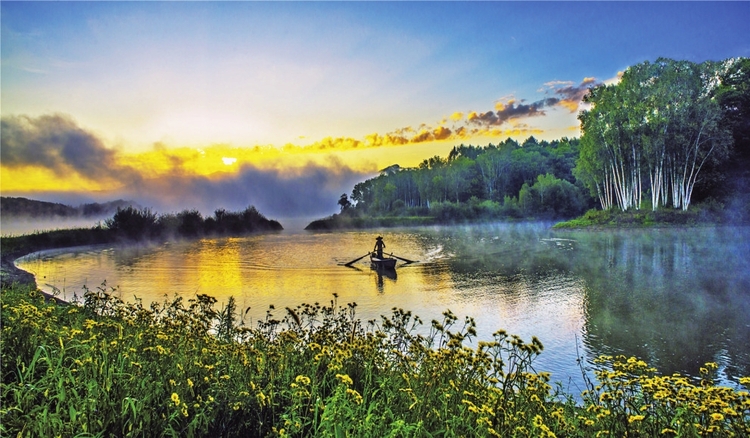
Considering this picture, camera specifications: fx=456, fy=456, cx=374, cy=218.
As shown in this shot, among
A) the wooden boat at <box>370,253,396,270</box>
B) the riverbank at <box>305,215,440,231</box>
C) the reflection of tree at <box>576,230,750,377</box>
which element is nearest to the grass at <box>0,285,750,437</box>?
the reflection of tree at <box>576,230,750,377</box>

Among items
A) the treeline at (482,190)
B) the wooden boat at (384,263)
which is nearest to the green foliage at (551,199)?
the treeline at (482,190)

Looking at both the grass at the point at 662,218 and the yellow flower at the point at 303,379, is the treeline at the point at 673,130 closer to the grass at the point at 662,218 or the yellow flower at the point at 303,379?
the grass at the point at 662,218

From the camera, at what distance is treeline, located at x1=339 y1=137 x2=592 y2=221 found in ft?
242

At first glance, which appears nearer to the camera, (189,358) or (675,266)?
(189,358)

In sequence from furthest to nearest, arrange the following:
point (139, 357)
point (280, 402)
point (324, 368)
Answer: point (324, 368) < point (139, 357) < point (280, 402)

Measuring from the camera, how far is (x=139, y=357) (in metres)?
4.08

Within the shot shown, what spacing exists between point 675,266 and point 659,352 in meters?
12.9

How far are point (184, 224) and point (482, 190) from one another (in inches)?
2365

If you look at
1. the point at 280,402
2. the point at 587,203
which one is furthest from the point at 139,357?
the point at 587,203

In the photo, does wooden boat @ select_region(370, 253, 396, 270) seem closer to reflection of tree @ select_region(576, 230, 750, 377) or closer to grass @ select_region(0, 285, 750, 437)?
reflection of tree @ select_region(576, 230, 750, 377)

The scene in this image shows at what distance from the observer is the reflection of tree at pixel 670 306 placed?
8.33 meters

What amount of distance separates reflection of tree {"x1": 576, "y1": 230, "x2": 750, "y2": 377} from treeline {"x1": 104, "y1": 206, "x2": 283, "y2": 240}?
36.2 metres

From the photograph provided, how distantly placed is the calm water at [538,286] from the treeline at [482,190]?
4410 centimetres

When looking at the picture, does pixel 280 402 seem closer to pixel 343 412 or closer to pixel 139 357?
pixel 343 412
